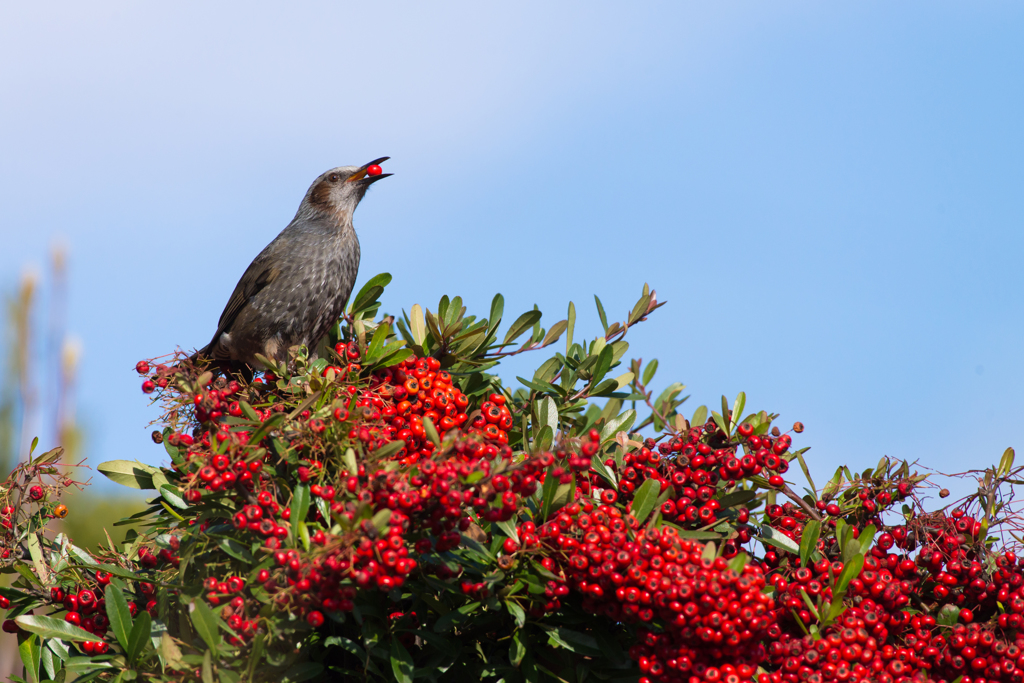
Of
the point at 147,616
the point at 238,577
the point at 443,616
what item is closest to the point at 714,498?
the point at 443,616

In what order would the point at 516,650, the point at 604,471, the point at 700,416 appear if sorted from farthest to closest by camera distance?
the point at 700,416 < the point at 604,471 < the point at 516,650

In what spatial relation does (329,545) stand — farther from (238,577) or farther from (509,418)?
(509,418)

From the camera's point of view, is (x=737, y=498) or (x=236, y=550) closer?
(x=236, y=550)

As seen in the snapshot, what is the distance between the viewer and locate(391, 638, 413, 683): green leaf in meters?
2.57

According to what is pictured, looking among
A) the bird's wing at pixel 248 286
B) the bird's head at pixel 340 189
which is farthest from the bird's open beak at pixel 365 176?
the bird's wing at pixel 248 286

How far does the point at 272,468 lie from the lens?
9.11ft

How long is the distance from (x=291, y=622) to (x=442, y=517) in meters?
0.56

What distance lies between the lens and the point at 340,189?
17.9 ft

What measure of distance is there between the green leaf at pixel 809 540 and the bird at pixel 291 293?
8.78 feet

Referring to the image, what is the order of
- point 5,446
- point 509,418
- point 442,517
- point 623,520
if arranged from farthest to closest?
point 5,446, point 509,418, point 623,520, point 442,517

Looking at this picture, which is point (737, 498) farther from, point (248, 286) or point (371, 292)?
point (248, 286)

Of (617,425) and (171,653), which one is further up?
(617,425)

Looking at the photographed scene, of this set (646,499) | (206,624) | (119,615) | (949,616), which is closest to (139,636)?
(119,615)

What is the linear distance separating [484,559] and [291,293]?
245 centimetres
